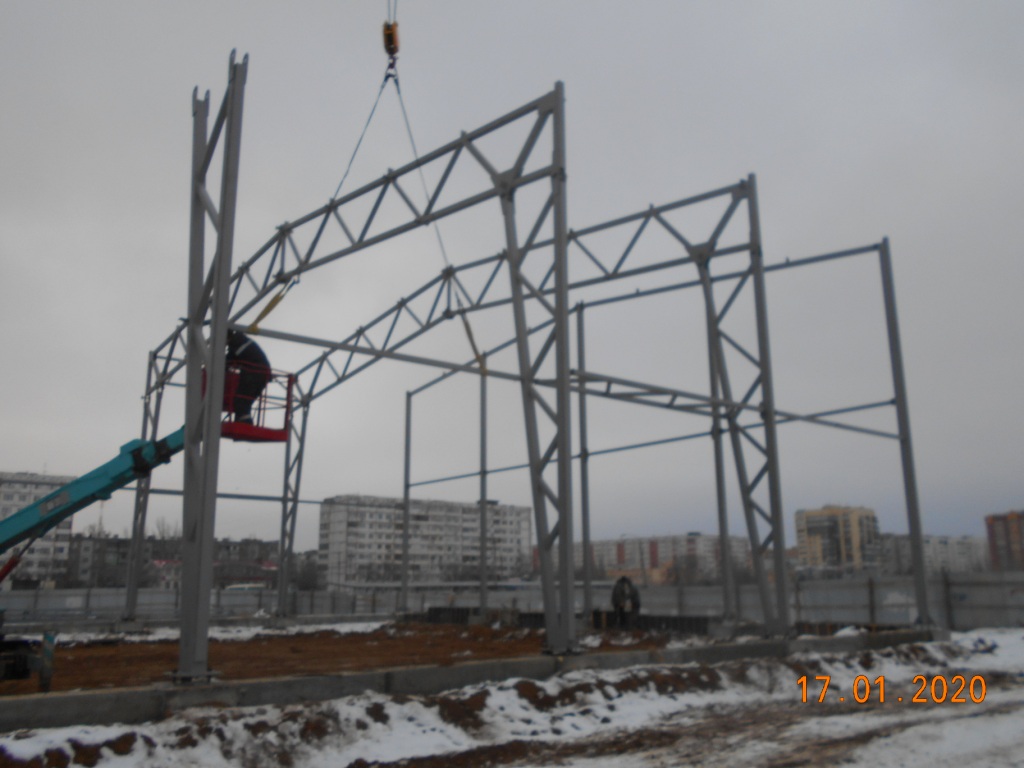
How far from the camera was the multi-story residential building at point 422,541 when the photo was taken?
4080 inches

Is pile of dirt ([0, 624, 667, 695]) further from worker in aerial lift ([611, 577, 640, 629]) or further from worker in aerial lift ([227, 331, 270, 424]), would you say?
worker in aerial lift ([227, 331, 270, 424])

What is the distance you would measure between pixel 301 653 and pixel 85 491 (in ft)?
16.6

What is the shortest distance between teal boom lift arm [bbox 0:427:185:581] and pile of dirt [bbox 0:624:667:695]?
1.97 metres

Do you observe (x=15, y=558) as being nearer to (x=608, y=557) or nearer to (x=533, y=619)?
(x=533, y=619)

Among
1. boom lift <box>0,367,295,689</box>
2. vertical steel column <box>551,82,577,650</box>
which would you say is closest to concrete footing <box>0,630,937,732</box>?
vertical steel column <box>551,82,577,650</box>

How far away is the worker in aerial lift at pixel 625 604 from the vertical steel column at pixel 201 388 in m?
12.1

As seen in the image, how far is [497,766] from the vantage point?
7.34 metres

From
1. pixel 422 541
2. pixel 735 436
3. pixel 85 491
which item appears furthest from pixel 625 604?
pixel 422 541

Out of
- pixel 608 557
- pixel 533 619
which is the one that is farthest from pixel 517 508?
pixel 533 619

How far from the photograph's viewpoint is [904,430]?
57.7 feet

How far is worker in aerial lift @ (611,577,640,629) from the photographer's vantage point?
63.1 ft
